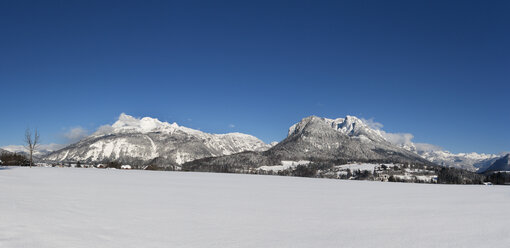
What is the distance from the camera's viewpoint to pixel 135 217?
11977 millimetres

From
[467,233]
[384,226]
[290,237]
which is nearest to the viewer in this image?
[290,237]

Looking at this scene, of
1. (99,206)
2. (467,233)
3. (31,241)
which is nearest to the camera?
(31,241)

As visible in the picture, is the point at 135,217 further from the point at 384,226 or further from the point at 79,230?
the point at 384,226

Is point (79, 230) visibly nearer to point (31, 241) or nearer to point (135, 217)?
point (31, 241)

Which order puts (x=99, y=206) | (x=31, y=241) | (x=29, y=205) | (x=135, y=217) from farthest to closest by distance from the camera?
(x=99, y=206)
(x=29, y=205)
(x=135, y=217)
(x=31, y=241)

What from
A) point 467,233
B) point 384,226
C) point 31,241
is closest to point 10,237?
point 31,241

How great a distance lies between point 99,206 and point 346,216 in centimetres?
1131

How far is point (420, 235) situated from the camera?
9.82 m

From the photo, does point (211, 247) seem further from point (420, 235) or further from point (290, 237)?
point (420, 235)

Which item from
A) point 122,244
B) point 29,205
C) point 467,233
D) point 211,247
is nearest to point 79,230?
point 122,244

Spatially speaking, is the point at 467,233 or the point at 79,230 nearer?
the point at 79,230

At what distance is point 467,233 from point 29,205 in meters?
17.2

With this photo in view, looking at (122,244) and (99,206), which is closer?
(122,244)

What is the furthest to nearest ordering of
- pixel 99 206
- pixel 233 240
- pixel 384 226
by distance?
pixel 99 206
pixel 384 226
pixel 233 240
